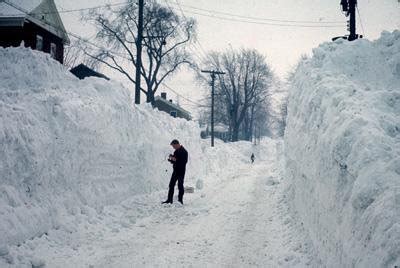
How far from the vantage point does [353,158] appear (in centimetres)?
429

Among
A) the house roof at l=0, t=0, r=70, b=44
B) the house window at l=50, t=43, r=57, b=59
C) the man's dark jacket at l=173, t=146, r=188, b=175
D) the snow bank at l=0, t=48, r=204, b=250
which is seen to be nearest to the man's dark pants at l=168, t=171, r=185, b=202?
the man's dark jacket at l=173, t=146, r=188, b=175

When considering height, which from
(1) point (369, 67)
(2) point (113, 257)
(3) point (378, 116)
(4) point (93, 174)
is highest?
(1) point (369, 67)

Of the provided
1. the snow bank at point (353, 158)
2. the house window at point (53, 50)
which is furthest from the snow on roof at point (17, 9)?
the snow bank at point (353, 158)

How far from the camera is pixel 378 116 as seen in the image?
4.99 metres

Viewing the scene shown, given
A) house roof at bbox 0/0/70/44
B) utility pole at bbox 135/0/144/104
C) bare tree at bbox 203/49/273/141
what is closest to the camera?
utility pole at bbox 135/0/144/104

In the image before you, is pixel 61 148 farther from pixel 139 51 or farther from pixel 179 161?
pixel 139 51

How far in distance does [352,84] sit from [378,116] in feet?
7.73

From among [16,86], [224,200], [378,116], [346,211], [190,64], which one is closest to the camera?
[346,211]

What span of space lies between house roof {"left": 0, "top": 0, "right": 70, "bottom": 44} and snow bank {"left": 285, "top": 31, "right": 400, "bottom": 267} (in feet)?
72.6

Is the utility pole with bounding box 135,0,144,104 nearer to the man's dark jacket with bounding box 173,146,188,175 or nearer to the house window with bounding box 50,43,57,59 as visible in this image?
the man's dark jacket with bounding box 173,146,188,175

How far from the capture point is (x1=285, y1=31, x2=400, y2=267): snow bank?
333cm

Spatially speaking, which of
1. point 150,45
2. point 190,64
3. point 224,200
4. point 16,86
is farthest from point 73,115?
point 190,64

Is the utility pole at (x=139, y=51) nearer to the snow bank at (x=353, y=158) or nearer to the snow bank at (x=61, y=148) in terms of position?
the snow bank at (x=61, y=148)

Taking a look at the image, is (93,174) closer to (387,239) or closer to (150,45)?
(387,239)
